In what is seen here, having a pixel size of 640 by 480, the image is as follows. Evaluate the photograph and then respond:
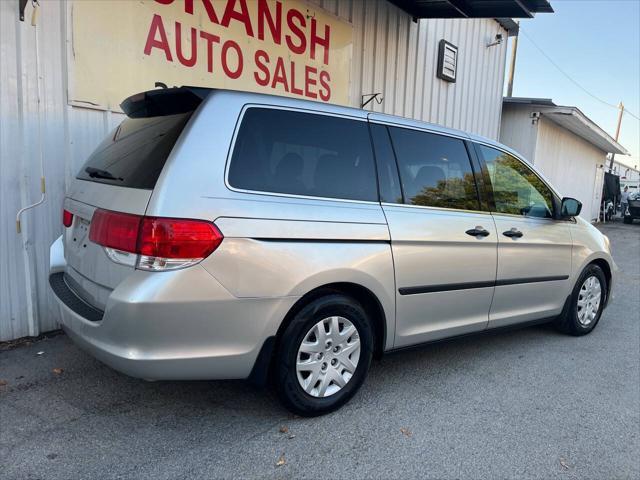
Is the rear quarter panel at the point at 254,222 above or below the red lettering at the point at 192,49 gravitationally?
below

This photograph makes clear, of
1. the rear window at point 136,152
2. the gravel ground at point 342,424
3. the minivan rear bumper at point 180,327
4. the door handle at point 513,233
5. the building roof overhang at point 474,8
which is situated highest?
the building roof overhang at point 474,8

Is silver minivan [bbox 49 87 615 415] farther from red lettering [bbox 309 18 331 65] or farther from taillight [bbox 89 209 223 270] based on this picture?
red lettering [bbox 309 18 331 65]

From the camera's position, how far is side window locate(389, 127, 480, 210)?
3305 mm

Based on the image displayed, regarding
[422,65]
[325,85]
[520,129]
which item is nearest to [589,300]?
[325,85]

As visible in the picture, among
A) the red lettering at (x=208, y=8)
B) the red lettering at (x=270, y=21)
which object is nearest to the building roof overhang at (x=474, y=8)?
the red lettering at (x=270, y=21)

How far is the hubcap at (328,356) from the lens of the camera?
2.76m

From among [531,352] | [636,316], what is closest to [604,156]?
[636,316]

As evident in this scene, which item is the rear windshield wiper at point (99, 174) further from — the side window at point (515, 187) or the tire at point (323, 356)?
the side window at point (515, 187)

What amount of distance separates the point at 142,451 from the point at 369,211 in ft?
6.02

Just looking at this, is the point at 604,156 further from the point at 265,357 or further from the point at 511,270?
the point at 265,357

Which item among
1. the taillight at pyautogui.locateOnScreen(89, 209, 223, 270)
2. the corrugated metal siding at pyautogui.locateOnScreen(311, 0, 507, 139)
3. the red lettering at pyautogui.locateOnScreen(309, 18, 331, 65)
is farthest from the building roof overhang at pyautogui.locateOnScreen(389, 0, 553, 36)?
the taillight at pyautogui.locateOnScreen(89, 209, 223, 270)

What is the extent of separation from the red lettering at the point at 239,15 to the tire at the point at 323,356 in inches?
143

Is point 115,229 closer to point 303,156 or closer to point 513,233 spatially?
point 303,156

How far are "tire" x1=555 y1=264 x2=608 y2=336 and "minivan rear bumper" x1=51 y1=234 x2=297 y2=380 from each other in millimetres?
3272
